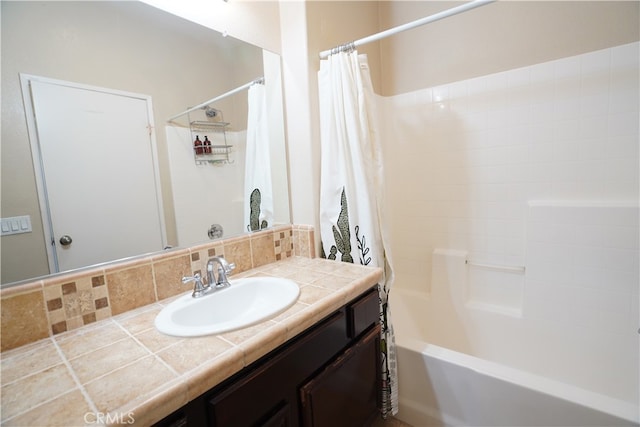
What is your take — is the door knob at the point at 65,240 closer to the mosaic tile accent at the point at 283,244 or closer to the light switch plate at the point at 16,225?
the light switch plate at the point at 16,225

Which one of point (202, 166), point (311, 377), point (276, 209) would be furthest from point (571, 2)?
point (311, 377)

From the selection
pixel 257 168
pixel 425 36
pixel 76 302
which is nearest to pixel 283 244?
pixel 257 168

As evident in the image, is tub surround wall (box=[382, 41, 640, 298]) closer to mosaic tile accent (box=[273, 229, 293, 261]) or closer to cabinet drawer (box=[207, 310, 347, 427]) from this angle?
mosaic tile accent (box=[273, 229, 293, 261])

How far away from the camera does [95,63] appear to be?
3.00 feet

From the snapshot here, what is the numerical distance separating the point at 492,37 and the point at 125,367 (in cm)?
233

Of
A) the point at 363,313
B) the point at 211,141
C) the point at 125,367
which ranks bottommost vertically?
the point at 363,313

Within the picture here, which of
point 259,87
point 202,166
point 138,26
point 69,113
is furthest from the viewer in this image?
point 259,87

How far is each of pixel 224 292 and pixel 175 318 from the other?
206 mm

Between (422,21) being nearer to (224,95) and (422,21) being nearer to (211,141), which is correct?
(224,95)

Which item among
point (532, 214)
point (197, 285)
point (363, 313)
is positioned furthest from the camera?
point (532, 214)

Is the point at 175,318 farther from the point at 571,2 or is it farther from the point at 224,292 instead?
the point at 571,2

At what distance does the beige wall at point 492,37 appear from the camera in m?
1.46

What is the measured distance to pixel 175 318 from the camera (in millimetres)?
908

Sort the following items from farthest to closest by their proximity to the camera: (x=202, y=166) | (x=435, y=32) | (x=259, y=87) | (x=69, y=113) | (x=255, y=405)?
1. (x=435, y=32)
2. (x=259, y=87)
3. (x=202, y=166)
4. (x=69, y=113)
5. (x=255, y=405)
